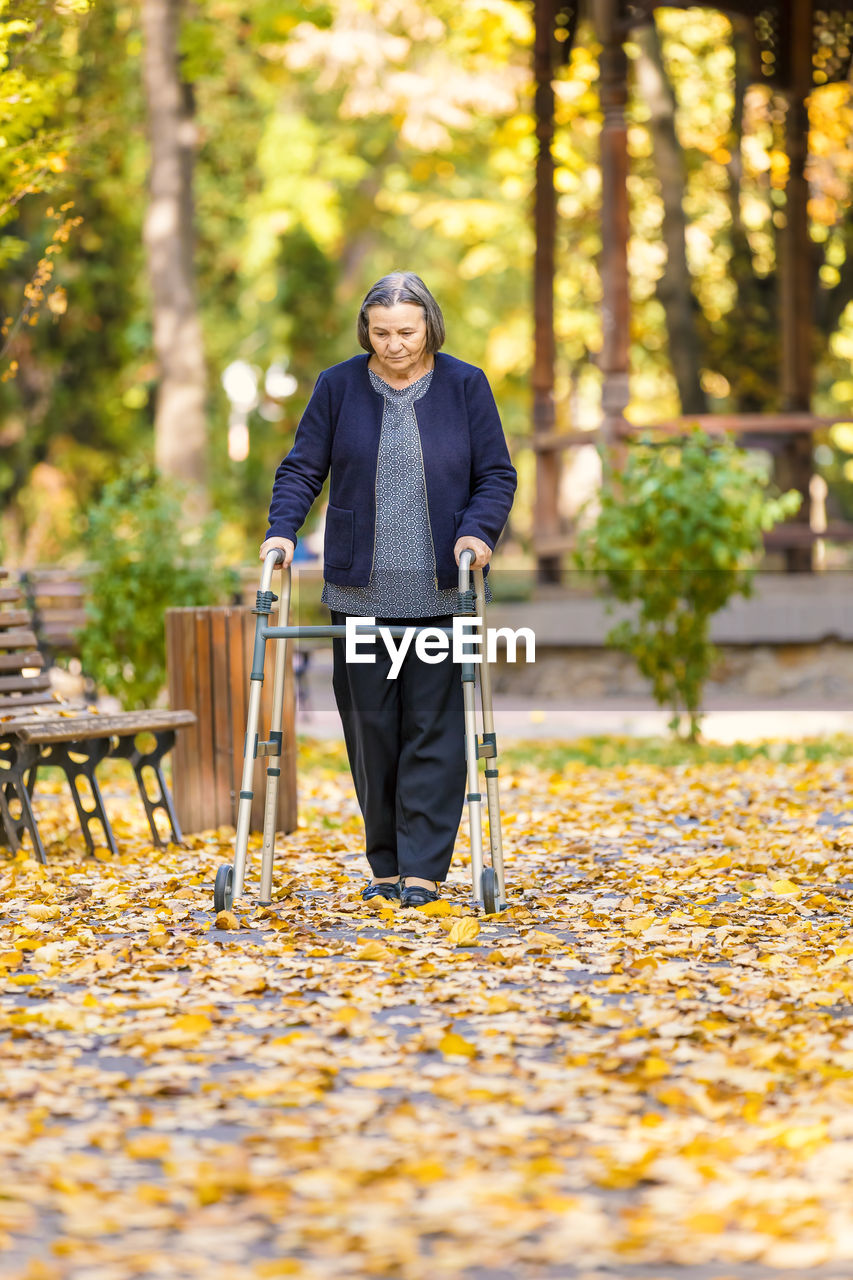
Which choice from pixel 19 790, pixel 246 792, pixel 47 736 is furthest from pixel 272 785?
pixel 19 790

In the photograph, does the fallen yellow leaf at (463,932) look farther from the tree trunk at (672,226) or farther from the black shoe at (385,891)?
the tree trunk at (672,226)

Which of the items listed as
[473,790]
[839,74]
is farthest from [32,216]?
[473,790]

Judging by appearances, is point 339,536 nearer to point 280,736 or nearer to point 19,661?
point 280,736

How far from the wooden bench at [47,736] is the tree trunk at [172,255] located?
809cm

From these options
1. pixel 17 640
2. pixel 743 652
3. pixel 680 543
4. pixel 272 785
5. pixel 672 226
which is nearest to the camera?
pixel 272 785

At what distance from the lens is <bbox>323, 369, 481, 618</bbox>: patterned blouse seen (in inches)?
230

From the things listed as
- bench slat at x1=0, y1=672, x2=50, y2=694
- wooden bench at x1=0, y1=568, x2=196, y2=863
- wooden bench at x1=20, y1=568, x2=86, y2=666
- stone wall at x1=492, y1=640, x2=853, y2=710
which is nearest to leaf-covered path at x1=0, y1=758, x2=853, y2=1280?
wooden bench at x1=0, y1=568, x2=196, y2=863

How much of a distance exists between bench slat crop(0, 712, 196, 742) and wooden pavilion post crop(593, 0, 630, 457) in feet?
21.2

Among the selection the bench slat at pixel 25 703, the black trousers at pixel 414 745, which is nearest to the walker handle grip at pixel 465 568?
the black trousers at pixel 414 745

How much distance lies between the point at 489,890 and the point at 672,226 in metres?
13.9

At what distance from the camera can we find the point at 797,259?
15094 millimetres

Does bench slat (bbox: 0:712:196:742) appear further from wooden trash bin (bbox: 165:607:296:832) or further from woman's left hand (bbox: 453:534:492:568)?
A: woman's left hand (bbox: 453:534:492:568)

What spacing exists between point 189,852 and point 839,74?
34.8 ft

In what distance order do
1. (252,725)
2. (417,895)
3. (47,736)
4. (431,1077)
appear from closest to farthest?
(431,1077), (252,725), (417,895), (47,736)
